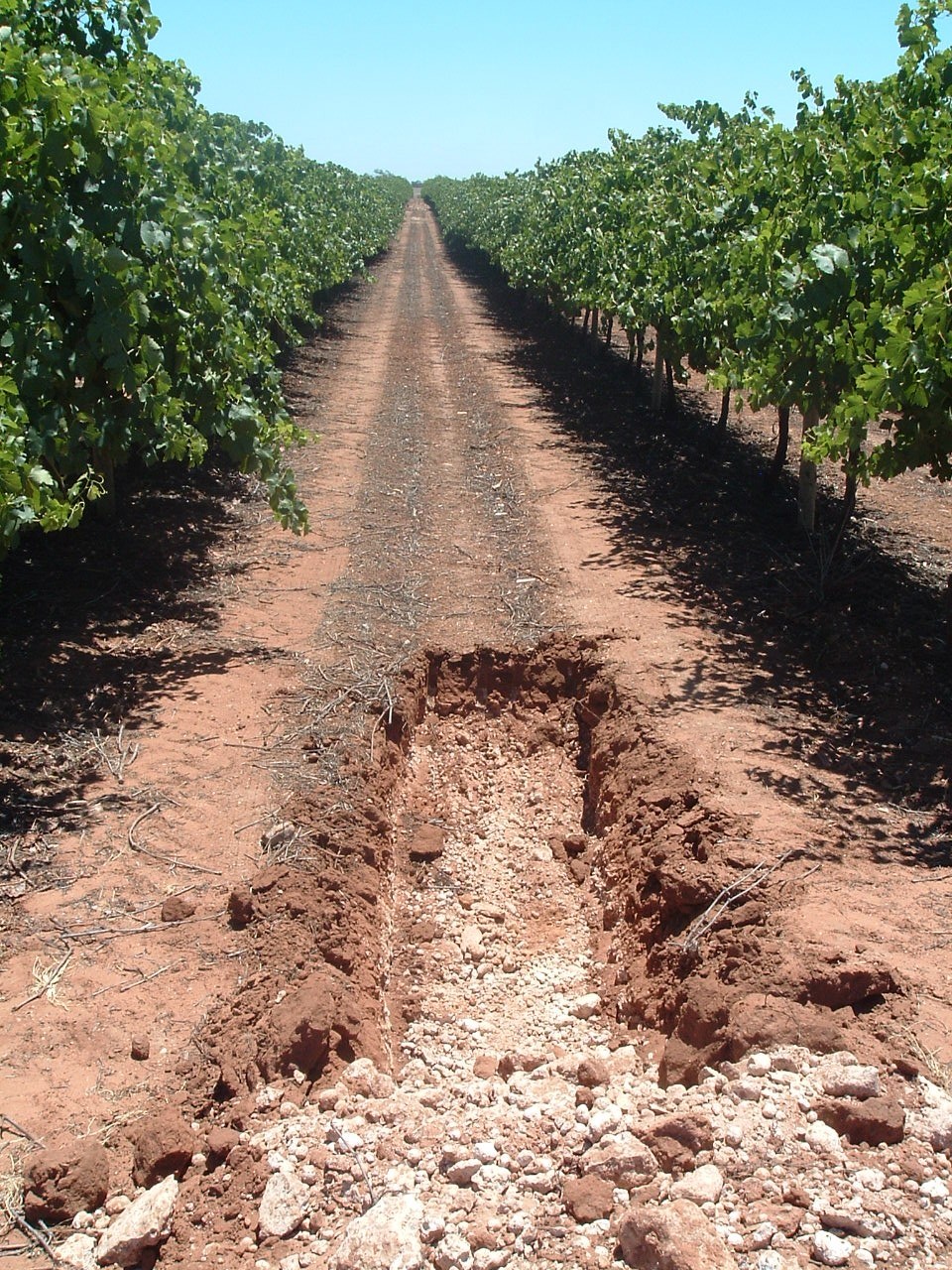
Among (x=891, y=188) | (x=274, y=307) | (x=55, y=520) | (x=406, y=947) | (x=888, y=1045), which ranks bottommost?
(x=406, y=947)

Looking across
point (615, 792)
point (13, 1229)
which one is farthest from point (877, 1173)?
point (615, 792)

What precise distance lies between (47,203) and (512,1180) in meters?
5.71

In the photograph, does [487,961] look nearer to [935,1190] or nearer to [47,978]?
[47,978]

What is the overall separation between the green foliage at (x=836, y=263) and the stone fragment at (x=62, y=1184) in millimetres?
5553

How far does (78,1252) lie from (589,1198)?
1730mm

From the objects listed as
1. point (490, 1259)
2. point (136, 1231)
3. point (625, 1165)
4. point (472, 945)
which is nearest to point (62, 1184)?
point (136, 1231)

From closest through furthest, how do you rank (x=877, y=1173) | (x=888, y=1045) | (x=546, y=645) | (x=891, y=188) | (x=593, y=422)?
(x=877, y=1173) → (x=888, y=1045) → (x=891, y=188) → (x=546, y=645) → (x=593, y=422)

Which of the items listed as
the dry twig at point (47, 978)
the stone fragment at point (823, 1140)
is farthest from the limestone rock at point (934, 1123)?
the dry twig at point (47, 978)

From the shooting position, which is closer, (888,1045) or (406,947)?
(888,1045)

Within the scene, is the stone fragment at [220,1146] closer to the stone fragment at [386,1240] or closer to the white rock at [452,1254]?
the stone fragment at [386,1240]

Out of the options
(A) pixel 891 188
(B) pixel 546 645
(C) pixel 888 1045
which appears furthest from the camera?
(B) pixel 546 645

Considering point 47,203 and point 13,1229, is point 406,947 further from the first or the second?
point 47,203

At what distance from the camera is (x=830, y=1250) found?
10.4ft

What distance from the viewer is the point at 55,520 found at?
6.08m
